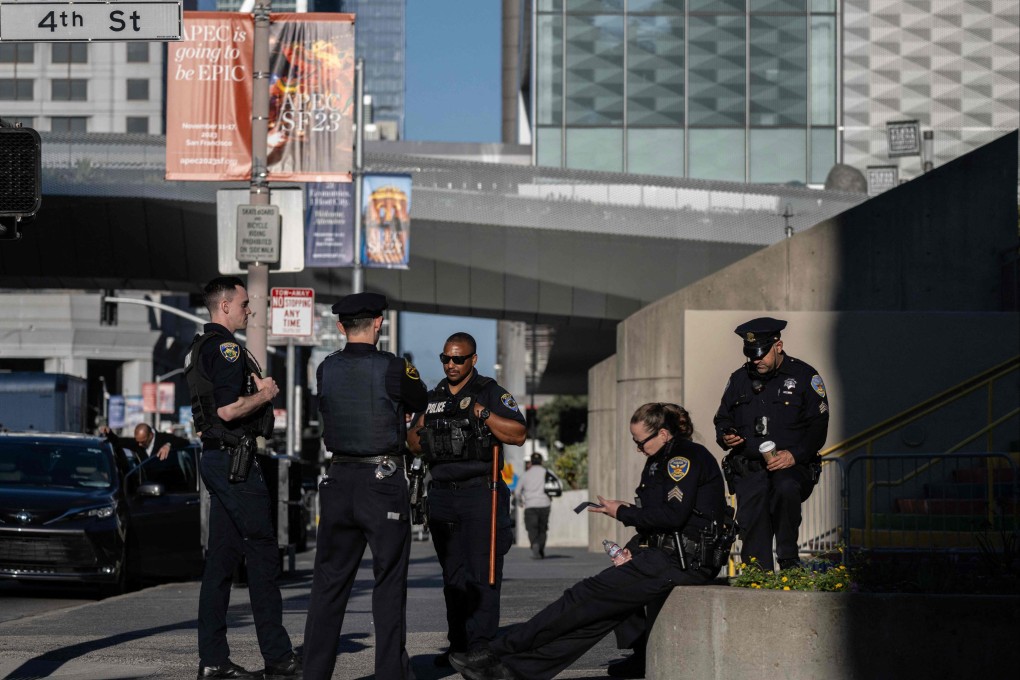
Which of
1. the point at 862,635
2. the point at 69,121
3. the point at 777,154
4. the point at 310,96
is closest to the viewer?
the point at 862,635

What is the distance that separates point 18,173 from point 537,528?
20.4m

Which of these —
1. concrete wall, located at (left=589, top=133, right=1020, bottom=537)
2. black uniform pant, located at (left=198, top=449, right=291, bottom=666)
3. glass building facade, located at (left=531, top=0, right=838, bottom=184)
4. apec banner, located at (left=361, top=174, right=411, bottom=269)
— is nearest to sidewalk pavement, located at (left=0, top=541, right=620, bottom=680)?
black uniform pant, located at (left=198, top=449, right=291, bottom=666)

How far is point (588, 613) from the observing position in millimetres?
7809

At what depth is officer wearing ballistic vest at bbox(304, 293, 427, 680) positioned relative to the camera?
729 cm

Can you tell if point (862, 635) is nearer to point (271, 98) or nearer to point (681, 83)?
Result: point (271, 98)

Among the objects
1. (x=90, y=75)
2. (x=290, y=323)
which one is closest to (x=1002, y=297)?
(x=290, y=323)

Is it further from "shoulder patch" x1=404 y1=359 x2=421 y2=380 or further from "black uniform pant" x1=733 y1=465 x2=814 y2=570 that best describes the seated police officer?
"black uniform pant" x1=733 y1=465 x2=814 y2=570

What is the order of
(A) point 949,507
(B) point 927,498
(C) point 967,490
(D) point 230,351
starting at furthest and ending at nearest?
1. (C) point 967,490
2. (A) point 949,507
3. (B) point 927,498
4. (D) point 230,351

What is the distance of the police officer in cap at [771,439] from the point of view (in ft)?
31.7

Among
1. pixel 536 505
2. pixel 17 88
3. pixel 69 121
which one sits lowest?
pixel 536 505

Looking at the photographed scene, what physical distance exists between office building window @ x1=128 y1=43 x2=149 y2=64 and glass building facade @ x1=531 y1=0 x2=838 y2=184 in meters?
55.4

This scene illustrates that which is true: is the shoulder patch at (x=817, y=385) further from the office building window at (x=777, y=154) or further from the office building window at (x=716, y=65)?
the office building window at (x=777, y=154)

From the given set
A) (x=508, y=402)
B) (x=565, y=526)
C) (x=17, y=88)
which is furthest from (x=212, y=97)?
(x=17, y=88)

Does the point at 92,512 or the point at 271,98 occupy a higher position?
the point at 271,98
